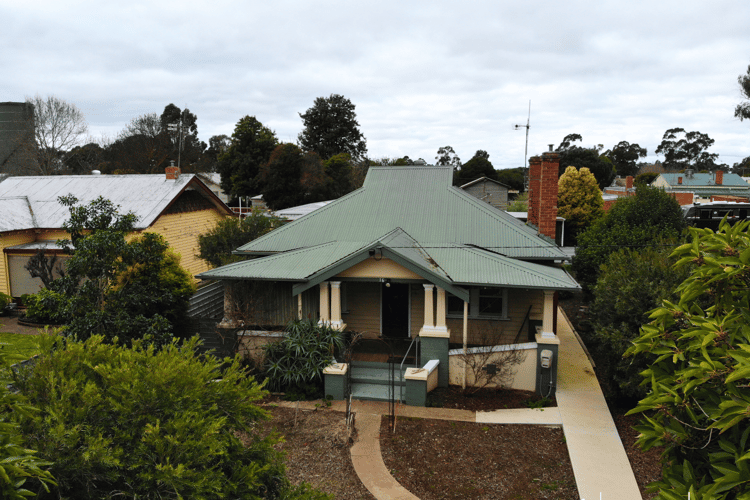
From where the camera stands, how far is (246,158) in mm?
45656

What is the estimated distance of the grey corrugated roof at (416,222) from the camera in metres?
14.7

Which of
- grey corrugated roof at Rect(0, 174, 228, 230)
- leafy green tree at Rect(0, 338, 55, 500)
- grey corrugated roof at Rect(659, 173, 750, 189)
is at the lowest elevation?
leafy green tree at Rect(0, 338, 55, 500)

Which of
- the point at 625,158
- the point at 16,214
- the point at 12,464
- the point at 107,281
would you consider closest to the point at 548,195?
the point at 107,281

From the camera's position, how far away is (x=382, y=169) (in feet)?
60.3

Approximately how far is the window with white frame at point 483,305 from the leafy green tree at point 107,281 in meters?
7.67

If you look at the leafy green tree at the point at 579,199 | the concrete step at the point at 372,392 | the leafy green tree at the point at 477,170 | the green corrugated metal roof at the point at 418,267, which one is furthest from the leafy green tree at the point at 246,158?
the concrete step at the point at 372,392

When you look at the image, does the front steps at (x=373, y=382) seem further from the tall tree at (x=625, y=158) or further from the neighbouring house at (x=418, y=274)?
the tall tree at (x=625, y=158)

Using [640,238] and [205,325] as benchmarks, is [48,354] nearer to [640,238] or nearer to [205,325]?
[205,325]

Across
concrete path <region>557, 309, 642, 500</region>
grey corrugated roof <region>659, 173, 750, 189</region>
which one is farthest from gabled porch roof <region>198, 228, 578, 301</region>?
grey corrugated roof <region>659, 173, 750, 189</region>

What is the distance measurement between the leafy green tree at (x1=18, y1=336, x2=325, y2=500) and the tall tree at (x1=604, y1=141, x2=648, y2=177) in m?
102

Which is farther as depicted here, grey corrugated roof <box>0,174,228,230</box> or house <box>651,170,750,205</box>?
house <box>651,170,750,205</box>

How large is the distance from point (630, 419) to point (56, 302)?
14.0m

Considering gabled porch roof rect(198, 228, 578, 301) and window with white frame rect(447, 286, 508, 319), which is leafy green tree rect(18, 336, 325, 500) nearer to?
gabled porch roof rect(198, 228, 578, 301)

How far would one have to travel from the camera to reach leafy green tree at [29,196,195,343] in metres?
12.4
